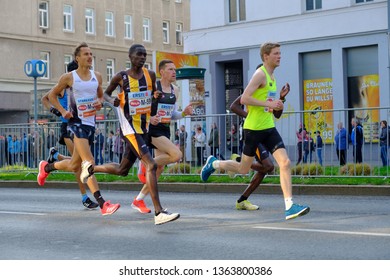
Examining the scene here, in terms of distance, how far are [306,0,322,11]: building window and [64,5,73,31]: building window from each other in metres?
29.7

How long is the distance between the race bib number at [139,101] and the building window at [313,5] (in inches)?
894

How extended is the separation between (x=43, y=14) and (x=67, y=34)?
234cm

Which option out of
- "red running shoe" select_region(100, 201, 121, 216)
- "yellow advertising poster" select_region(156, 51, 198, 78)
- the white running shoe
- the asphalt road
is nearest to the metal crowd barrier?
the asphalt road

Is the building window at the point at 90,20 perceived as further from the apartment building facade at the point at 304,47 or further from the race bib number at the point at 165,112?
the race bib number at the point at 165,112

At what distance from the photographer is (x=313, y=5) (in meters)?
32.5

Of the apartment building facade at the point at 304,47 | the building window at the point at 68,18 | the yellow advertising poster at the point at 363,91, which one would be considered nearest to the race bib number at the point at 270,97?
the apartment building facade at the point at 304,47

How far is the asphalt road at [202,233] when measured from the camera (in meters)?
7.66

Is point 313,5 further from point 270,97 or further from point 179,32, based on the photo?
point 179,32

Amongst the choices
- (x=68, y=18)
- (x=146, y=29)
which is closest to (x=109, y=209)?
(x=68, y=18)

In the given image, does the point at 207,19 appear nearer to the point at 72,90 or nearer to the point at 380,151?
the point at 380,151

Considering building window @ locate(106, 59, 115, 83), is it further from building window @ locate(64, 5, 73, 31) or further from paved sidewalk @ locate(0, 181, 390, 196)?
paved sidewalk @ locate(0, 181, 390, 196)

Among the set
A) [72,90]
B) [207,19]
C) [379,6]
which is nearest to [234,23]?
[207,19]

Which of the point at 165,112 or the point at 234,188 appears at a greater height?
the point at 165,112

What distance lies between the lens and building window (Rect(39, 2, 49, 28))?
189 ft
